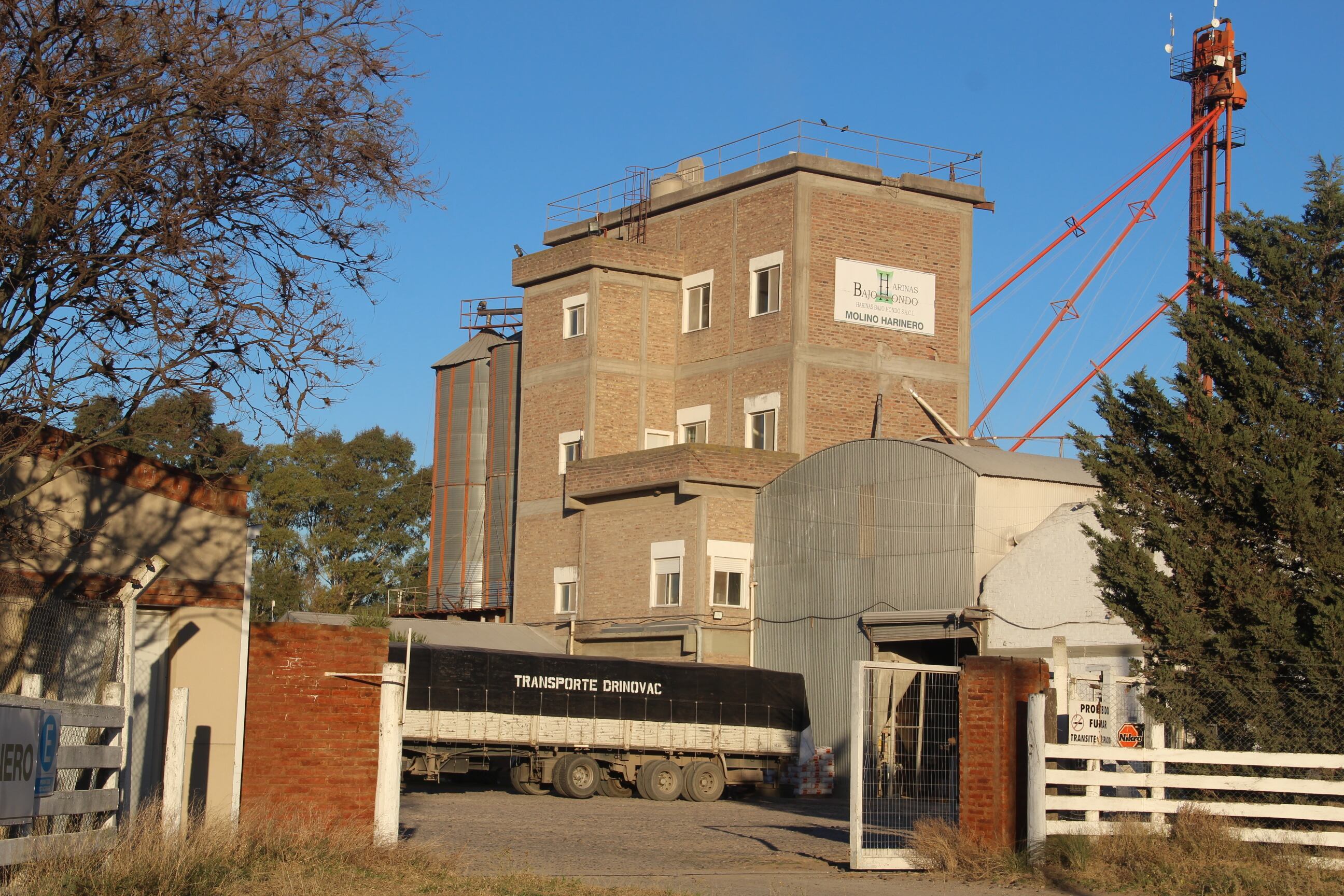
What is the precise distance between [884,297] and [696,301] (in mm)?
5763

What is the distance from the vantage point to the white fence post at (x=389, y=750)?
1522cm

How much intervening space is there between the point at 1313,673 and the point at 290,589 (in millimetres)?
56588

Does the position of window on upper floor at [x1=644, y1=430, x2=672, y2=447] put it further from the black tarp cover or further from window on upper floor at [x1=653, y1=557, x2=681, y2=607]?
the black tarp cover

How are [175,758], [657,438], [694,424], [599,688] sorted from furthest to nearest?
[657,438] → [694,424] → [599,688] → [175,758]

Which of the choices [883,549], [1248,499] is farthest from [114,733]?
[883,549]

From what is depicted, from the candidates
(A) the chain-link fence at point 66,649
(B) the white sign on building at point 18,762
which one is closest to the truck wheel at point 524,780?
(A) the chain-link fence at point 66,649

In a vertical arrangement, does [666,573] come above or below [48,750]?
above

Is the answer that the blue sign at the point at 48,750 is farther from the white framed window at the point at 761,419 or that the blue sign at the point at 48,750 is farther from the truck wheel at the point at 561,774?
the white framed window at the point at 761,419

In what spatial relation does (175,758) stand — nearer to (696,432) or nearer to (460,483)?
(696,432)

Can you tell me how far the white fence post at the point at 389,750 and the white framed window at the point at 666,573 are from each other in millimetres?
24447

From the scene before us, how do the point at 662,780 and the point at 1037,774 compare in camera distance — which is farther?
the point at 662,780

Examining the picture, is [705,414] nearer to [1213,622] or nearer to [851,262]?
[851,262]

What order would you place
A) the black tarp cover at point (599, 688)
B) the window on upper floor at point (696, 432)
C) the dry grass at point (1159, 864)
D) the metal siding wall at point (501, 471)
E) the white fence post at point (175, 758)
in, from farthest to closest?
the metal siding wall at point (501, 471)
the window on upper floor at point (696, 432)
the black tarp cover at point (599, 688)
the dry grass at point (1159, 864)
the white fence post at point (175, 758)

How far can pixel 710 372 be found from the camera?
4462 centimetres
